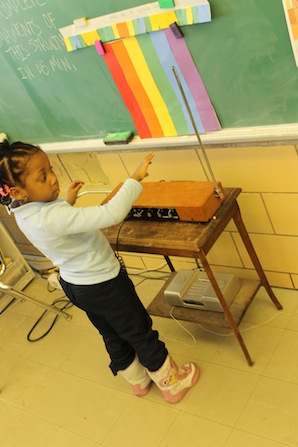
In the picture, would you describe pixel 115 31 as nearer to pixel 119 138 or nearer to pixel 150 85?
pixel 150 85

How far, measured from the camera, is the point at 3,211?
321 centimetres

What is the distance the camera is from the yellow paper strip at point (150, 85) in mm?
1777

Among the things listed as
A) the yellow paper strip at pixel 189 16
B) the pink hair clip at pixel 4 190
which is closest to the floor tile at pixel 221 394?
the pink hair clip at pixel 4 190

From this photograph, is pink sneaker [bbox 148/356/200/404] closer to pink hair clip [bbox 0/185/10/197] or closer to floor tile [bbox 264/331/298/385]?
floor tile [bbox 264/331/298/385]

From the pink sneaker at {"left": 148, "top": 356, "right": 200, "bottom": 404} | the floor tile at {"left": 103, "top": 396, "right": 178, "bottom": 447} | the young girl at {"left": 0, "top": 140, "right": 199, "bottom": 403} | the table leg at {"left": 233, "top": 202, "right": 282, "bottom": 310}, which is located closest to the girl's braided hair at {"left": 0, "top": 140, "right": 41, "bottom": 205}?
the young girl at {"left": 0, "top": 140, "right": 199, "bottom": 403}

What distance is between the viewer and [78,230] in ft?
4.83

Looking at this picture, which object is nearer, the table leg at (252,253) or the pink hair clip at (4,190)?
the pink hair clip at (4,190)

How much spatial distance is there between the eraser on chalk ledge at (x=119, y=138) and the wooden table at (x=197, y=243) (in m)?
0.37

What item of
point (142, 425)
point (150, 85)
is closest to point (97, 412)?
point (142, 425)

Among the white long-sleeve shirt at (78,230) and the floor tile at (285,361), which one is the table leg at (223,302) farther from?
the white long-sleeve shirt at (78,230)

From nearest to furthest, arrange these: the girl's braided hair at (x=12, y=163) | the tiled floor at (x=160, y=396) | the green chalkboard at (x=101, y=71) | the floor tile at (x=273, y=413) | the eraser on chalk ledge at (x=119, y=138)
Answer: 1. the girl's braided hair at (x=12, y=163)
2. the green chalkboard at (x=101, y=71)
3. the floor tile at (x=273, y=413)
4. the tiled floor at (x=160, y=396)
5. the eraser on chalk ledge at (x=119, y=138)

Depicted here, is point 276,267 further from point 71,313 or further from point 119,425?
point 71,313

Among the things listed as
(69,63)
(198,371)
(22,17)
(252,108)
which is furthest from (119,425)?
(22,17)

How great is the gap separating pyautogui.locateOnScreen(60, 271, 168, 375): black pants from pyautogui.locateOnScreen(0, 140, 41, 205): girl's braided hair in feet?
1.43
